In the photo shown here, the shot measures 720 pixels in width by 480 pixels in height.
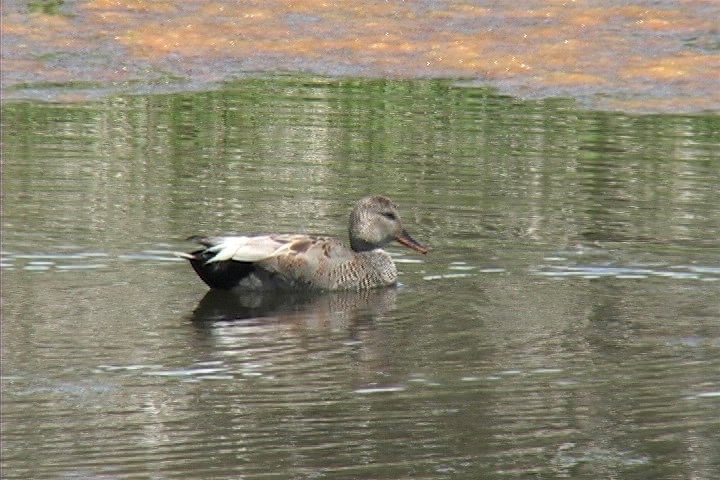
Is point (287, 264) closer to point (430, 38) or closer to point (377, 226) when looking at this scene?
point (377, 226)

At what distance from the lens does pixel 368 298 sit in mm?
11016

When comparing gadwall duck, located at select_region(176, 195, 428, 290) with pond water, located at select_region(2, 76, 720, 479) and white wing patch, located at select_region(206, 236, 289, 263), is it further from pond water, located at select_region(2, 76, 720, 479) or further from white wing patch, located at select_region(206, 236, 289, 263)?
pond water, located at select_region(2, 76, 720, 479)

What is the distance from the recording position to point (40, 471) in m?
7.25

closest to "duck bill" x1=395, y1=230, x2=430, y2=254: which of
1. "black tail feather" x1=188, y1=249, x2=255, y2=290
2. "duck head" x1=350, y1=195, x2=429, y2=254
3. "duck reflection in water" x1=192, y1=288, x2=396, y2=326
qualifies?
"duck head" x1=350, y1=195, x2=429, y2=254

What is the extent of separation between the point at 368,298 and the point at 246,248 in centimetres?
73

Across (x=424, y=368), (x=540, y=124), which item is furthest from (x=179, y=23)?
(x=424, y=368)

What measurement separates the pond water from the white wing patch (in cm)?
23

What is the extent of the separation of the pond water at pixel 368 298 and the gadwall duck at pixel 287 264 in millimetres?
136

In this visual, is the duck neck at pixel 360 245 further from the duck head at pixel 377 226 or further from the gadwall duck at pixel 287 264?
the gadwall duck at pixel 287 264

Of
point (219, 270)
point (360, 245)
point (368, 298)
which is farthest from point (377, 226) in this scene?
point (219, 270)

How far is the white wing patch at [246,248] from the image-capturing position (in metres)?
10.8

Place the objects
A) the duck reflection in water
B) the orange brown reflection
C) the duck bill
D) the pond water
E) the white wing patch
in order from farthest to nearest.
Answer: the orange brown reflection, the duck bill, the white wing patch, the duck reflection in water, the pond water

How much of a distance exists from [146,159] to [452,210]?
8.60 feet

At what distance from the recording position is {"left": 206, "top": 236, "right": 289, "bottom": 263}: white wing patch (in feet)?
35.6
